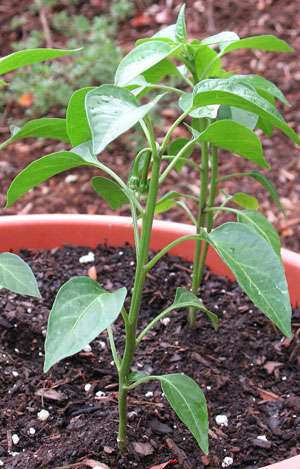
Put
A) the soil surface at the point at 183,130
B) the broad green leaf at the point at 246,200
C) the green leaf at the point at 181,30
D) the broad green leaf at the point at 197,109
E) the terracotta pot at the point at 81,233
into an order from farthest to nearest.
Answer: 1. the soil surface at the point at 183,130
2. the terracotta pot at the point at 81,233
3. the broad green leaf at the point at 246,200
4. the green leaf at the point at 181,30
5. the broad green leaf at the point at 197,109

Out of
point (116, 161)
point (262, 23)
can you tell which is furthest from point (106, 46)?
point (262, 23)

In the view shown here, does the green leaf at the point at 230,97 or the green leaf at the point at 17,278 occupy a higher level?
the green leaf at the point at 230,97

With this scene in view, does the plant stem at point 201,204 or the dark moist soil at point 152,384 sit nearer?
the dark moist soil at point 152,384

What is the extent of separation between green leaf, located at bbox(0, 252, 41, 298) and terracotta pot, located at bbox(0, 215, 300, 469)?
645mm

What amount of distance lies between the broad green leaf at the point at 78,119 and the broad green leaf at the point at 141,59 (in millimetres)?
45

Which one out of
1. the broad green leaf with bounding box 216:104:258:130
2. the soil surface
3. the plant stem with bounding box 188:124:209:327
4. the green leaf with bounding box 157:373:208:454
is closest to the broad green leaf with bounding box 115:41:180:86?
the broad green leaf with bounding box 216:104:258:130

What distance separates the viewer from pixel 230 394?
140 cm

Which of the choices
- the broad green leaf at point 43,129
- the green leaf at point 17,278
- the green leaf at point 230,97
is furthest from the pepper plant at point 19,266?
the green leaf at point 230,97

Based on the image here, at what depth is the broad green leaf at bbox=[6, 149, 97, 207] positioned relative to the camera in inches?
41.1

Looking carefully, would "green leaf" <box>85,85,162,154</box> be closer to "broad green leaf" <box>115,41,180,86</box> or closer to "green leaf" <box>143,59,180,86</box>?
"broad green leaf" <box>115,41,180,86</box>

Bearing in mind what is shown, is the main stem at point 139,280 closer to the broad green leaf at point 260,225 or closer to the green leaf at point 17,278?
the green leaf at point 17,278

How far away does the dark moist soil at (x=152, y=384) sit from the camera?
3.98 ft

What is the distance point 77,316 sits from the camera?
94 cm

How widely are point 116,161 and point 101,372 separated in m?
1.63
